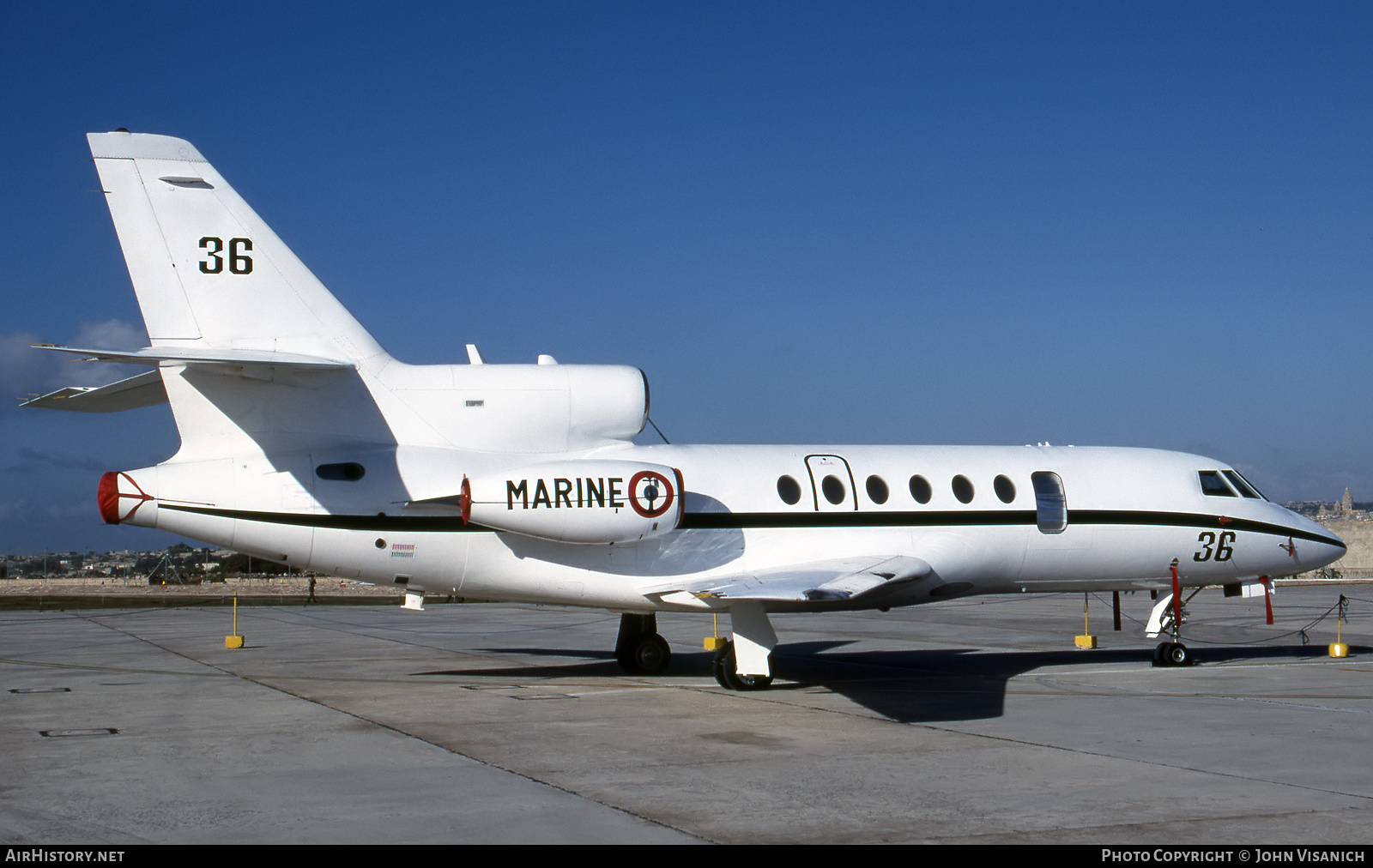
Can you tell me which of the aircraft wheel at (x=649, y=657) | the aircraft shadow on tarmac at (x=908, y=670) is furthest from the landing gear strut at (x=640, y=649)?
the aircraft shadow on tarmac at (x=908, y=670)

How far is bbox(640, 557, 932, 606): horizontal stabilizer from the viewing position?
1391 centimetres

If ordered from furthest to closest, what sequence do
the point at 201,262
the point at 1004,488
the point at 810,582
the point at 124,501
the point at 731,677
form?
the point at 1004,488 → the point at 731,677 → the point at 810,582 → the point at 201,262 → the point at 124,501

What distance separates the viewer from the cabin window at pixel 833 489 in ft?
54.0

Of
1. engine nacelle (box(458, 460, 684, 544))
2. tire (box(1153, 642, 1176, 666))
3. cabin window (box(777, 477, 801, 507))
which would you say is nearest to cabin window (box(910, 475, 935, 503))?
cabin window (box(777, 477, 801, 507))

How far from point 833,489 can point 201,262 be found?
27.7 feet

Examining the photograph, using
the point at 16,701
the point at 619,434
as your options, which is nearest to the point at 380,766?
the point at 619,434

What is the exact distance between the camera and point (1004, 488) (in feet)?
57.4

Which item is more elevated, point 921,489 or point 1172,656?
point 921,489

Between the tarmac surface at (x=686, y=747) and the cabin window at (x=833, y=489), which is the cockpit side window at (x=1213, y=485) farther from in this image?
the cabin window at (x=833, y=489)

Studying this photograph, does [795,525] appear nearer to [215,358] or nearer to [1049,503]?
[1049,503]

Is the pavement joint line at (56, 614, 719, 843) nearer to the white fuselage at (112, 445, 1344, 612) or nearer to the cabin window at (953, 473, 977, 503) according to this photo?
the white fuselage at (112, 445, 1344, 612)

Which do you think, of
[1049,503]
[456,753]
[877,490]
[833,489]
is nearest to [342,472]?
[456,753]

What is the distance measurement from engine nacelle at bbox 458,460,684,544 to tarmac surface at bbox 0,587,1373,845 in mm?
2072
